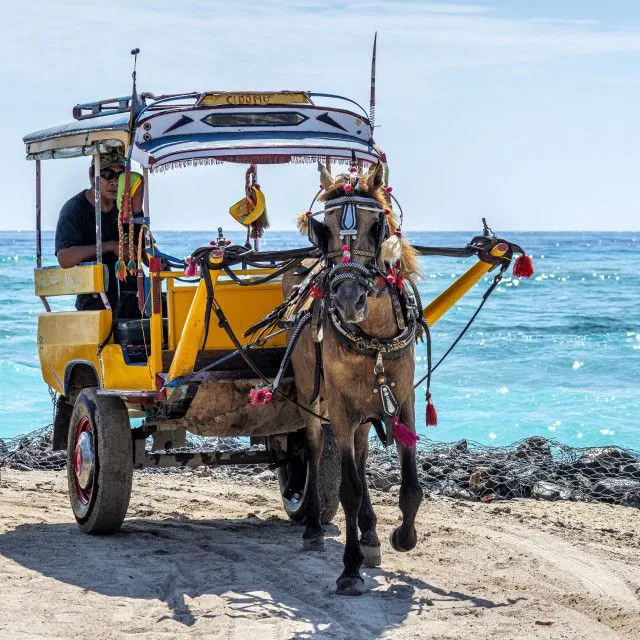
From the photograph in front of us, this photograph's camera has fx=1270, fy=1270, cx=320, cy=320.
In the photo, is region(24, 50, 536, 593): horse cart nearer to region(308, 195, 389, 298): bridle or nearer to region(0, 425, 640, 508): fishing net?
region(308, 195, 389, 298): bridle

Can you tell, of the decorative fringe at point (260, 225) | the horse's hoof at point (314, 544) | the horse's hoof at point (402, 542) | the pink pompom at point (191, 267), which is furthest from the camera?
the decorative fringe at point (260, 225)

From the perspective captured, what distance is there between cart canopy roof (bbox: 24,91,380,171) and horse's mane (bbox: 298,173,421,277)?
99cm

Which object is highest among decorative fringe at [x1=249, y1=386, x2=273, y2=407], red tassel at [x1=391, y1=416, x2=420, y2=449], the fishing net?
decorative fringe at [x1=249, y1=386, x2=273, y2=407]

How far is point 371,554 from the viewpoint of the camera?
7547 millimetres

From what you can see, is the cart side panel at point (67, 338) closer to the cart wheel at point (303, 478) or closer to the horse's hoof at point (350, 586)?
the cart wheel at point (303, 478)

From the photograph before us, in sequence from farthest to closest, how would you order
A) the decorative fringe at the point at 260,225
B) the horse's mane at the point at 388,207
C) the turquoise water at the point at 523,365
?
the turquoise water at the point at 523,365 < the decorative fringe at the point at 260,225 < the horse's mane at the point at 388,207

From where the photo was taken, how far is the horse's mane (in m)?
6.79

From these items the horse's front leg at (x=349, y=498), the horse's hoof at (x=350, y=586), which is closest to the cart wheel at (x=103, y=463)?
the horse's front leg at (x=349, y=498)

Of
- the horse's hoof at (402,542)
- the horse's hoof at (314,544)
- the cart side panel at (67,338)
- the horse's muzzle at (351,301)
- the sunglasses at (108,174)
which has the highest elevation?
the sunglasses at (108,174)

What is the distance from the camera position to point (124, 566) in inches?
303

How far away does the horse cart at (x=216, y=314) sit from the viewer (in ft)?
23.5

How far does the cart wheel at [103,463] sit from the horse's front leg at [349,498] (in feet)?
6.51

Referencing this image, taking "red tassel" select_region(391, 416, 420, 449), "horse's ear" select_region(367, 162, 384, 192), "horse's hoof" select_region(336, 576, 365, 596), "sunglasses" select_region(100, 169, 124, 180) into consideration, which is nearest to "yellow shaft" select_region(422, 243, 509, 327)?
"red tassel" select_region(391, 416, 420, 449)

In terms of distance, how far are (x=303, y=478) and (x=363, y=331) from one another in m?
2.66
